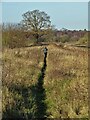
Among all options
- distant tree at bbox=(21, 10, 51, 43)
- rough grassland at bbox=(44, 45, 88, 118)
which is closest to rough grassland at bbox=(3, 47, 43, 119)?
rough grassland at bbox=(44, 45, 88, 118)

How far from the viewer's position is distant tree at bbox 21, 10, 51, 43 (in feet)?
128

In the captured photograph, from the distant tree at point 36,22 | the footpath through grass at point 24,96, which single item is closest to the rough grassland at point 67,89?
the footpath through grass at point 24,96

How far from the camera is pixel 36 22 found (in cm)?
4016

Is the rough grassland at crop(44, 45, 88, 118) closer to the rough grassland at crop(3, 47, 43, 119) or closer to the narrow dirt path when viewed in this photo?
the narrow dirt path

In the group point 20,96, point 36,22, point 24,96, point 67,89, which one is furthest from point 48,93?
point 36,22

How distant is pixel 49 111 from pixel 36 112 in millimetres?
504

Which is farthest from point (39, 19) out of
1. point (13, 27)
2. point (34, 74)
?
point (34, 74)

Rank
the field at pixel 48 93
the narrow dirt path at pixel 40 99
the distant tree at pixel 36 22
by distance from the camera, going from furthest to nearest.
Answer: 1. the distant tree at pixel 36 22
2. the narrow dirt path at pixel 40 99
3. the field at pixel 48 93

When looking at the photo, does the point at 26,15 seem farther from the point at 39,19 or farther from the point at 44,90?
the point at 44,90

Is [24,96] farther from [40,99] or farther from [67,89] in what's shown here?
[67,89]

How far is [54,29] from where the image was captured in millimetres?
41188

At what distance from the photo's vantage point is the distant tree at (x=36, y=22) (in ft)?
128

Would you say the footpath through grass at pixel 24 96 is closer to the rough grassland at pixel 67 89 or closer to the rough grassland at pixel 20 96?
the rough grassland at pixel 20 96

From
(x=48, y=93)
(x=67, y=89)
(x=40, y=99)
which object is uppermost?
(x=67, y=89)
